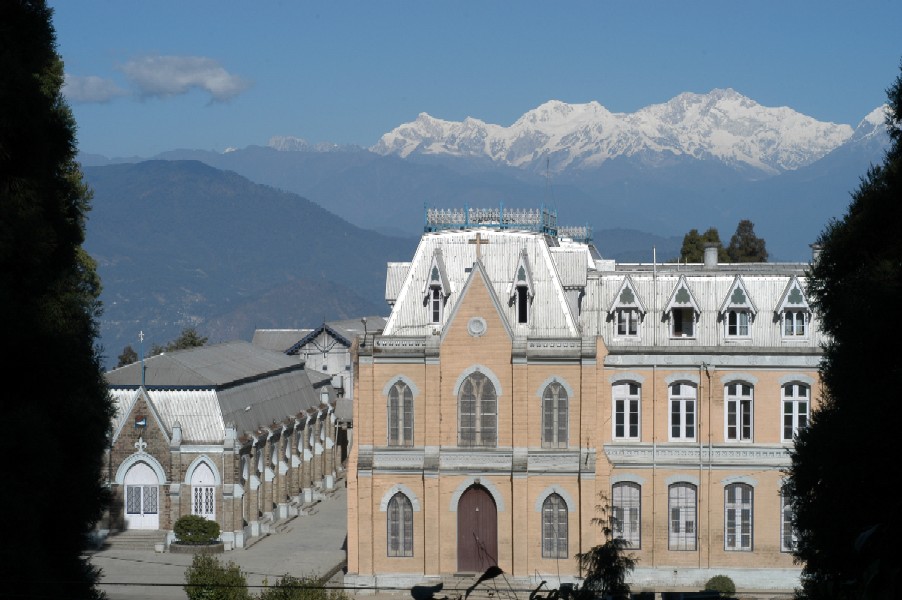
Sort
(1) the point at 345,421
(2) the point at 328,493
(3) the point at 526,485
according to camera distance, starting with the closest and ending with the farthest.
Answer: (3) the point at 526,485, (2) the point at 328,493, (1) the point at 345,421

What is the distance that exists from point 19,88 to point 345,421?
59457 mm

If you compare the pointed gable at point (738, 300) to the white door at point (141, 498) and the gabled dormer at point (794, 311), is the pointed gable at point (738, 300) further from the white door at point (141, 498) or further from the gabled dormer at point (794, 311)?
the white door at point (141, 498)

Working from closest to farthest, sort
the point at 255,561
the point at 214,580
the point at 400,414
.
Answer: the point at 214,580, the point at 400,414, the point at 255,561

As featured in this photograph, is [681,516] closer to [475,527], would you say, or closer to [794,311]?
[475,527]

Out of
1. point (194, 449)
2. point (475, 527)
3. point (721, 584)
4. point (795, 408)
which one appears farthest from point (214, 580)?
point (795, 408)

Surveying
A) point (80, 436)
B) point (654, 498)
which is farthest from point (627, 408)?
point (80, 436)

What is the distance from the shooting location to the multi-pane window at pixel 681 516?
152ft

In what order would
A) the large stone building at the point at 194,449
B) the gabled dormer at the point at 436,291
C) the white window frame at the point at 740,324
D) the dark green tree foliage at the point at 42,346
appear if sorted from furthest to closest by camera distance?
1. the large stone building at the point at 194,449
2. the white window frame at the point at 740,324
3. the gabled dormer at the point at 436,291
4. the dark green tree foliage at the point at 42,346

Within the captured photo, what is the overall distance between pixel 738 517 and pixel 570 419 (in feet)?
23.8

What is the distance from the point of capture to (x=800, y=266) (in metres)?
51.4

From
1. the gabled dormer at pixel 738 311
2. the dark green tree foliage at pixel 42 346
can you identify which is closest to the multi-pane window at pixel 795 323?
the gabled dormer at pixel 738 311

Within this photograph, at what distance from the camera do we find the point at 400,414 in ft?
150

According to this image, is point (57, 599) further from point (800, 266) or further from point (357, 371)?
point (800, 266)

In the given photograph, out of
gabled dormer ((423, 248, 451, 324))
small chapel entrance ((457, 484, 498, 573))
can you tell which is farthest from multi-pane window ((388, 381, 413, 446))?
gabled dormer ((423, 248, 451, 324))
